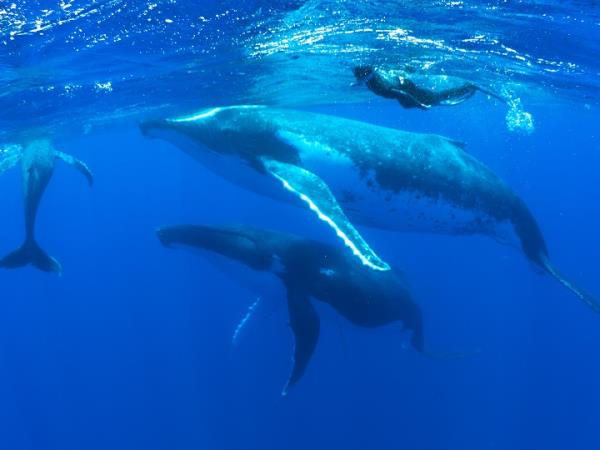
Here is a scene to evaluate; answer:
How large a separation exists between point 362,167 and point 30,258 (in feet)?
32.0

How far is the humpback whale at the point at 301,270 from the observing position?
394 inches

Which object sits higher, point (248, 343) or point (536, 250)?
point (536, 250)

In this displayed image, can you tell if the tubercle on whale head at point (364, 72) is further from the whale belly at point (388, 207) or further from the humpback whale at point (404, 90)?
the whale belly at point (388, 207)

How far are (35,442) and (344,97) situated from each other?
22.2 m

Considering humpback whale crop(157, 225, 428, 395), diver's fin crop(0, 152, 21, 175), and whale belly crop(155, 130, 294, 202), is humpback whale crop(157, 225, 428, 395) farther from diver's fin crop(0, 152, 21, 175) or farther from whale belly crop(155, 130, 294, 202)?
diver's fin crop(0, 152, 21, 175)

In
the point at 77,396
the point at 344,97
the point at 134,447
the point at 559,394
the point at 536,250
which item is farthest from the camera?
the point at 344,97

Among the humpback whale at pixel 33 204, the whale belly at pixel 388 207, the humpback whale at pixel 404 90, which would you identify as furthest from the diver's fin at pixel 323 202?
the humpback whale at pixel 33 204

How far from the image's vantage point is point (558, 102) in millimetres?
31797

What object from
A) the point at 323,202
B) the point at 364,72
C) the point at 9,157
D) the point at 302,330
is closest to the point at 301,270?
the point at 302,330

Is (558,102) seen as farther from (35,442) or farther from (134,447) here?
(35,442)

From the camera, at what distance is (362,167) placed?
910cm

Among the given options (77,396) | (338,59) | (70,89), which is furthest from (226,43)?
(77,396)

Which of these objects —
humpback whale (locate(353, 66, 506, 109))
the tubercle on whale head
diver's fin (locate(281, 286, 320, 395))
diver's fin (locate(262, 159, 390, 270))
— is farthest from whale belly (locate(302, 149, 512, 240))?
the tubercle on whale head

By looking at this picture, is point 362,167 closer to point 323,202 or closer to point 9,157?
point 323,202
